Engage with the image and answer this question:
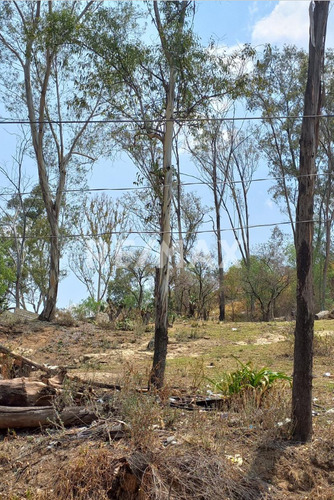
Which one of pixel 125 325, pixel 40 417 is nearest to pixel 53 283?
pixel 125 325

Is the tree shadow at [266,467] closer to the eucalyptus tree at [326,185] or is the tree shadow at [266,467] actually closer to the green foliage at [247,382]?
the green foliage at [247,382]

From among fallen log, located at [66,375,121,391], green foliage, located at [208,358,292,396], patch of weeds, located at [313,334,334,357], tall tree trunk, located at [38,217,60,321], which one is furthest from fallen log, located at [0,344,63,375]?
tall tree trunk, located at [38,217,60,321]

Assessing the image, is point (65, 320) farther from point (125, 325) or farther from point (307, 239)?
point (307, 239)

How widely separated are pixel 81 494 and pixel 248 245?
24.3 m

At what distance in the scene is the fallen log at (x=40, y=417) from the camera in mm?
5625

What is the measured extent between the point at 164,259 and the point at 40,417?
3.22 m

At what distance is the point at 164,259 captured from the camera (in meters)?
8.01

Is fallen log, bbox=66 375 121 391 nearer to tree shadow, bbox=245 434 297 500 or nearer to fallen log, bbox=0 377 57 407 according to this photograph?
fallen log, bbox=0 377 57 407

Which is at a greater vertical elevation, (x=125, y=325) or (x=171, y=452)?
(x=125, y=325)

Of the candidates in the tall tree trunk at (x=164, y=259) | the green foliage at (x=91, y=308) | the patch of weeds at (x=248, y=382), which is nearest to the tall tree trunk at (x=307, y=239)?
the patch of weeds at (x=248, y=382)

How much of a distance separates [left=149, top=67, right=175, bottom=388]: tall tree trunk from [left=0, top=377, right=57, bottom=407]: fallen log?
1577 millimetres

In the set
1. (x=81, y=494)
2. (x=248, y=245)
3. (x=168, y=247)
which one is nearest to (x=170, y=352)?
(x=168, y=247)

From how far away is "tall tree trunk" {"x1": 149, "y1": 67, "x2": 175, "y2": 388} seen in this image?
729 cm

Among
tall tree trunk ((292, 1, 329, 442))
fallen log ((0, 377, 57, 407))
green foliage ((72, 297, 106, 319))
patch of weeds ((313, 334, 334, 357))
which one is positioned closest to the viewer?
tall tree trunk ((292, 1, 329, 442))
